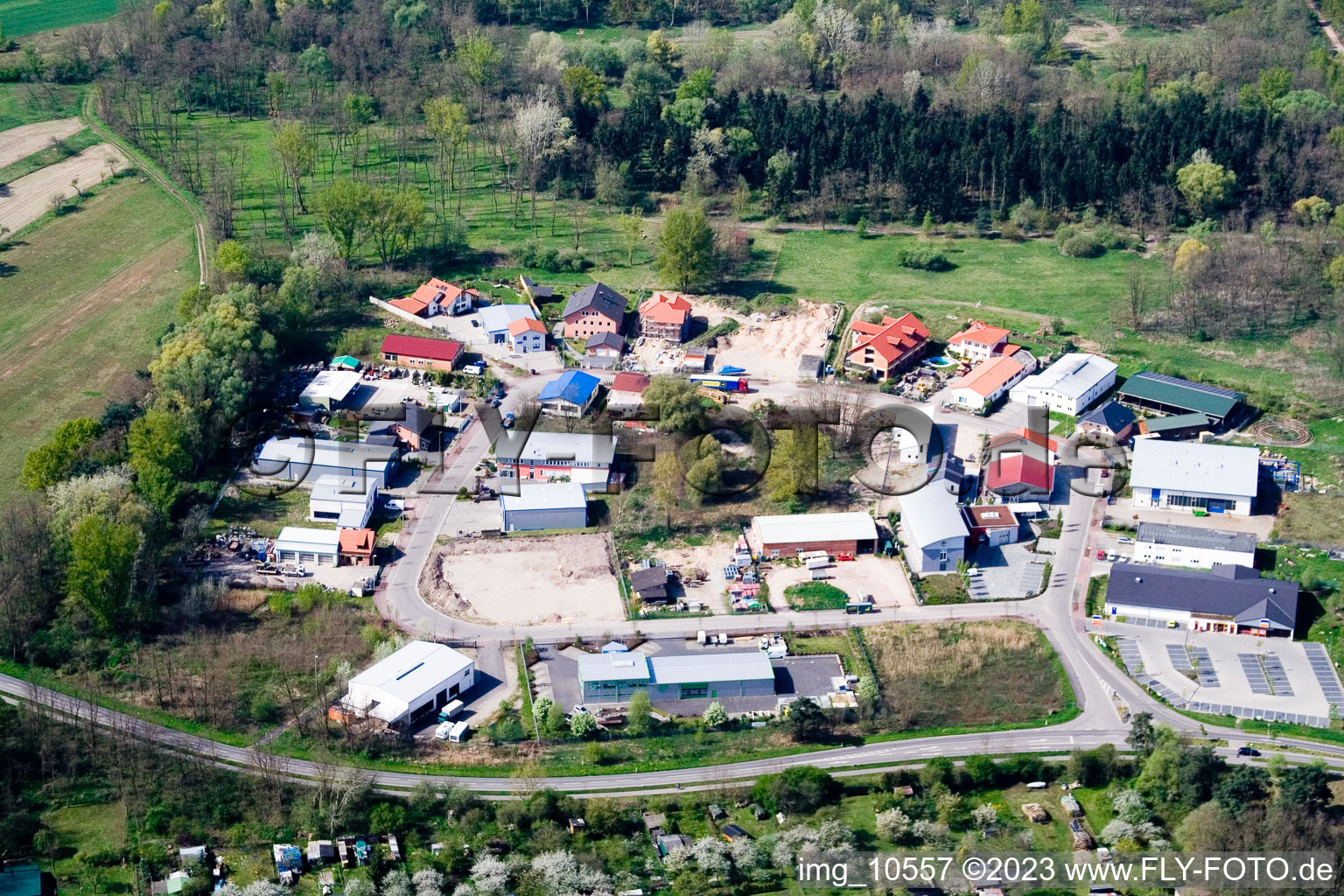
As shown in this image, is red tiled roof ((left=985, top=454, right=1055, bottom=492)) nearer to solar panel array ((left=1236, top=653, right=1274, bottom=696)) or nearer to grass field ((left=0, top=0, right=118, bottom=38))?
solar panel array ((left=1236, top=653, right=1274, bottom=696))

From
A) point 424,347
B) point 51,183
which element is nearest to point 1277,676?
point 424,347

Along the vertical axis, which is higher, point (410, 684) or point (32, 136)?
point (32, 136)

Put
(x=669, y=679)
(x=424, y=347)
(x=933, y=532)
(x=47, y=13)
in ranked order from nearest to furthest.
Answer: (x=669, y=679) < (x=933, y=532) < (x=424, y=347) < (x=47, y=13)

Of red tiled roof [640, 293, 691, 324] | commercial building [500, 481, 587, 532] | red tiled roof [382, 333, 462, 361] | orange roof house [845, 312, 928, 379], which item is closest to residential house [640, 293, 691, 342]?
red tiled roof [640, 293, 691, 324]

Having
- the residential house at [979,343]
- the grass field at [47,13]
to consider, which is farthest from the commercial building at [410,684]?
the grass field at [47,13]

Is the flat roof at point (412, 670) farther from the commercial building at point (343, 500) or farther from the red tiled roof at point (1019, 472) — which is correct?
the red tiled roof at point (1019, 472)

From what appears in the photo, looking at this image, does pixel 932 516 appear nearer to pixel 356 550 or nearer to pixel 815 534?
pixel 815 534

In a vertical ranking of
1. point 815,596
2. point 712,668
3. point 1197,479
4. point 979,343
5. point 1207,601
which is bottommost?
point 712,668

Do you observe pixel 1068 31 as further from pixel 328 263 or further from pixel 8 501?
pixel 8 501
